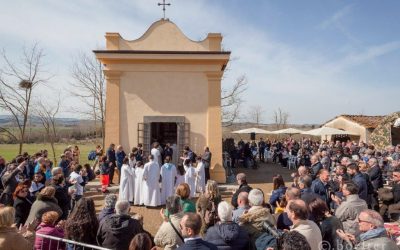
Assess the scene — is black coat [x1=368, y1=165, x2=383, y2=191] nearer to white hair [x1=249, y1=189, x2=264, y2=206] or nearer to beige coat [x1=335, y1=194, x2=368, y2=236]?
beige coat [x1=335, y1=194, x2=368, y2=236]

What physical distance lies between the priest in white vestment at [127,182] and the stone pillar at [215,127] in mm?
3737

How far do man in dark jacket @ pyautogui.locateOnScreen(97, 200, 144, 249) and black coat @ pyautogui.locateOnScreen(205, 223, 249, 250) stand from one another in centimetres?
101

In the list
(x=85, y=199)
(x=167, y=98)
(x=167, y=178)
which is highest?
(x=167, y=98)

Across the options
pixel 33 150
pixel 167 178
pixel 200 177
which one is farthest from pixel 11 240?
pixel 33 150

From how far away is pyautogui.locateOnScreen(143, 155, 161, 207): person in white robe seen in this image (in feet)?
34.1

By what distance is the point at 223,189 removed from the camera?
1245 centimetres

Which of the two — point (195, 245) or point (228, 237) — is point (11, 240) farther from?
point (228, 237)

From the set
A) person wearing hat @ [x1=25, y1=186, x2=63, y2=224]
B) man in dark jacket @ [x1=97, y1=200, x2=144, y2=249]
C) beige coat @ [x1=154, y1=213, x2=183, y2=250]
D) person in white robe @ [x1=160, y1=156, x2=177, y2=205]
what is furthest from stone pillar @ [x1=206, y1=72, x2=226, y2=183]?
man in dark jacket @ [x1=97, y1=200, x2=144, y2=249]

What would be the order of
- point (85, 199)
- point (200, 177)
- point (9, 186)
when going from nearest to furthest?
point (85, 199) < point (9, 186) < point (200, 177)

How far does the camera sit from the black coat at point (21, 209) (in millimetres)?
5762

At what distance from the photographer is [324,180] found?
23.4 feet

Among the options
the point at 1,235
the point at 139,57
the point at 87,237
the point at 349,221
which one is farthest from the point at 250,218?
the point at 139,57

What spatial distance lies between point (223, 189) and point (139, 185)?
342 cm

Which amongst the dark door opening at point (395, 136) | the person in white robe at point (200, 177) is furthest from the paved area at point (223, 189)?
the dark door opening at point (395, 136)
